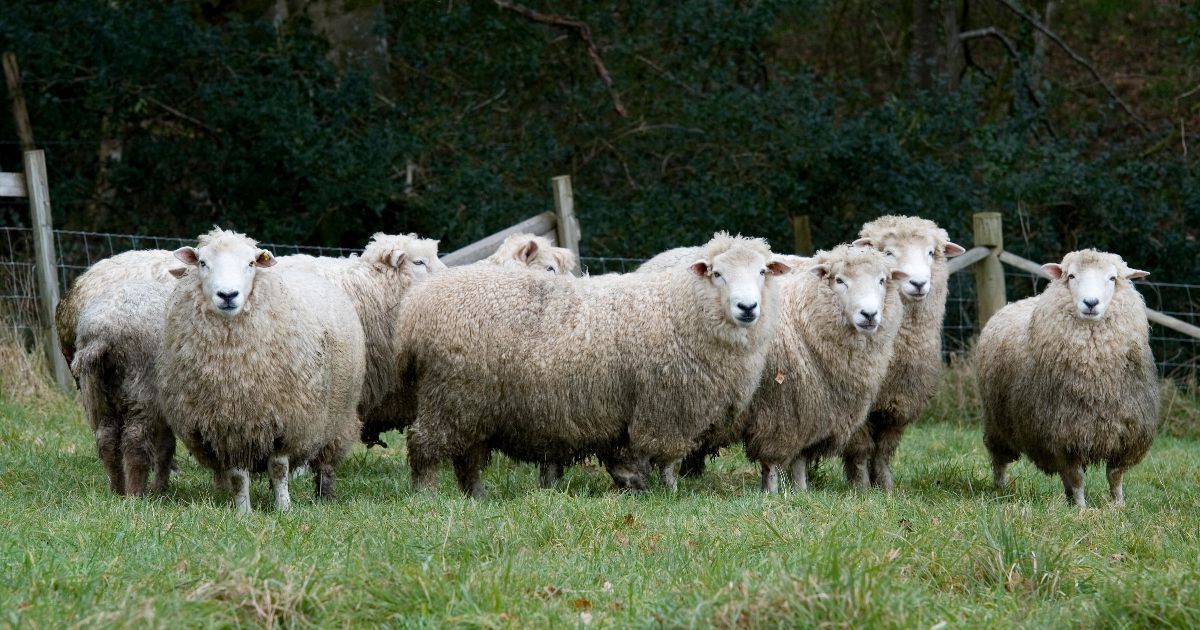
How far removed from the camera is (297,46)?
13.1 metres

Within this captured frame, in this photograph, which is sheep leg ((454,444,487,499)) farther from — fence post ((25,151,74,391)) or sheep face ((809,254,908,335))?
fence post ((25,151,74,391))

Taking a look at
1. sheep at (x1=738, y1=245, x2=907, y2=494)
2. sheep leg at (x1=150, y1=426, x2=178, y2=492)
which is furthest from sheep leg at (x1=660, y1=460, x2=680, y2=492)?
sheep leg at (x1=150, y1=426, x2=178, y2=492)

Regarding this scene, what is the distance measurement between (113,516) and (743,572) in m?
2.58

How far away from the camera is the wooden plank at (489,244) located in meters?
9.70

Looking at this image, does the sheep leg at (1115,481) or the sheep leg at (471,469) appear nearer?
the sheep leg at (471,469)

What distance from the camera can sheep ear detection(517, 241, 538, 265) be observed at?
28.8ft

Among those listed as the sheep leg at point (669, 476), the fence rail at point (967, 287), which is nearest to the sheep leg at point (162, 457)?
the sheep leg at point (669, 476)

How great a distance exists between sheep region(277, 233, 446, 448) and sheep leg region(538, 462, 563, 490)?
0.94 metres

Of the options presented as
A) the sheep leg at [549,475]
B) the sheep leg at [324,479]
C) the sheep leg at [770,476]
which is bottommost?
the sheep leg at [770,476]

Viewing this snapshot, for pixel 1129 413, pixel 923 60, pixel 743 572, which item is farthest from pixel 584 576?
pixel 923 60

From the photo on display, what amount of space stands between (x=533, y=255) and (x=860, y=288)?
2.40m

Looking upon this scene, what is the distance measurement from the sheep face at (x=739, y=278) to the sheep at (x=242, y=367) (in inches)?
79.3

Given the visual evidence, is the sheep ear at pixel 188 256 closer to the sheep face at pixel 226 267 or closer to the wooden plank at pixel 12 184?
the sheep face at pixel 226 267

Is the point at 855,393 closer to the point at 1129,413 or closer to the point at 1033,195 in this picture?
the point at 1129,413
